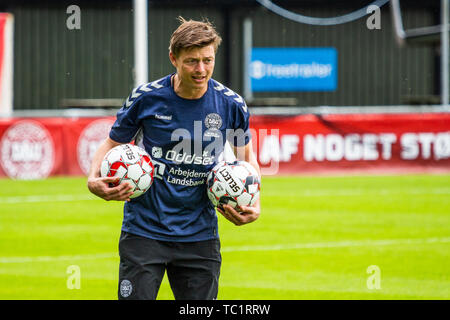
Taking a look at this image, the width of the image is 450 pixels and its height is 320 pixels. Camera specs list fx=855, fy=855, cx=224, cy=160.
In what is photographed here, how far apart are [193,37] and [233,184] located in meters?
1.01

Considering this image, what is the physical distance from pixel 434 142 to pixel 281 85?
15.6 meters

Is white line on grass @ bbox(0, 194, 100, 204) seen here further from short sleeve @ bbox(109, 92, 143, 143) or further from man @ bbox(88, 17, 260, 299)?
man @ bbox(88, 17, 260, 299)

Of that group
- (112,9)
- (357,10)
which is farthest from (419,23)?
(112,9)

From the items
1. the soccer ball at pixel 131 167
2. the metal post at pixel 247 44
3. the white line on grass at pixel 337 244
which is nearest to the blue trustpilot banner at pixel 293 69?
the metal post at pixel 247 44

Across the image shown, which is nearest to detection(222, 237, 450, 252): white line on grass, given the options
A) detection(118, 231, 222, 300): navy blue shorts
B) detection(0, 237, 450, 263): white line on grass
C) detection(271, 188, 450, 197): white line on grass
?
detection(0, 237, 450, 263): white line on grass

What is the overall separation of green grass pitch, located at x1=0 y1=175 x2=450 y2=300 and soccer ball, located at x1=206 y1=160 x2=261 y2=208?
2969mm

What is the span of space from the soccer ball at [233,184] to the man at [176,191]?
73 mm

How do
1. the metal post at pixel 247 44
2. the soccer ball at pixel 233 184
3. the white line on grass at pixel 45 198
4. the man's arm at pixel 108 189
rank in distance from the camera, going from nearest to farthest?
the man's arm at pixel 108 189, the soccer ball at pixel 233 184, the white line on grass at pixel 45 198, the metal post at pixel 247 44

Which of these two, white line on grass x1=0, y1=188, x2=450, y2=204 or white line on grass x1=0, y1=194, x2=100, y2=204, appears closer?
white line on grass x1=0, y1=194, x2=100, y2=204

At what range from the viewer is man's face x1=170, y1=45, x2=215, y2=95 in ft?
17.8

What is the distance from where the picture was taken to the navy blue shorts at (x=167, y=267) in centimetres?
555

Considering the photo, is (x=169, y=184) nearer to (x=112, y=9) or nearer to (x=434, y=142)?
(x=434, y=142)

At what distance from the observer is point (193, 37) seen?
540cm

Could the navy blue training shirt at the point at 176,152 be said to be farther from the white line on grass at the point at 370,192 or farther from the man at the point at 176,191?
the white line on grass at the point at 370,192
